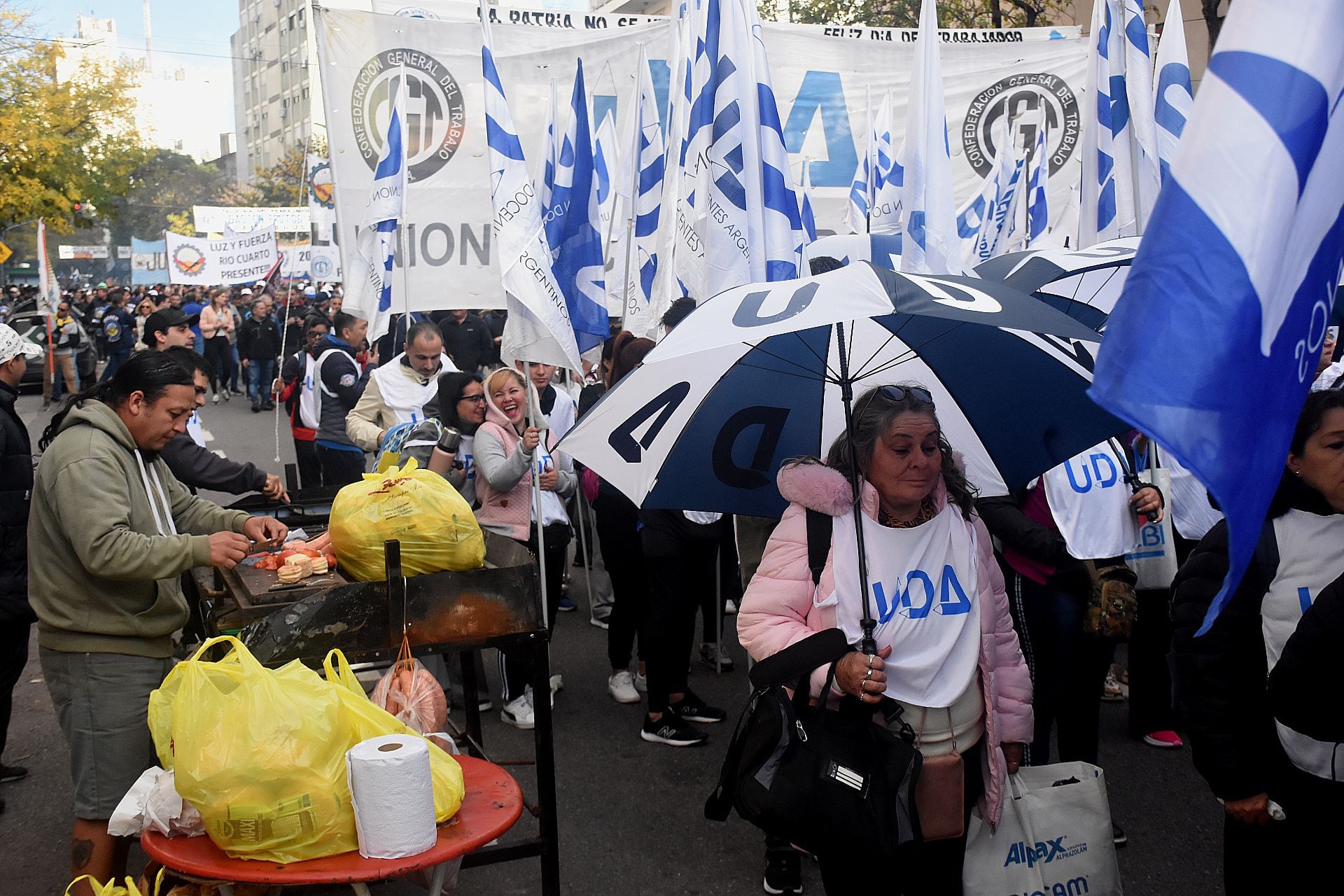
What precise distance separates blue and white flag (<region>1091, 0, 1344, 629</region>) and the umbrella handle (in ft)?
5.03

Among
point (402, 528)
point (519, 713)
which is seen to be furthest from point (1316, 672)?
point (519, 713)

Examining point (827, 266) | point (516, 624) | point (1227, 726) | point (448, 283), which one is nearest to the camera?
point (1227, 726)

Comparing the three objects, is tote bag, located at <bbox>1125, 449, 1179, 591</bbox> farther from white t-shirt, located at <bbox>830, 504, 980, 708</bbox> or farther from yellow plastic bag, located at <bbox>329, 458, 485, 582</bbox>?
yellow plastic bag, located at <bbox>329, 458, 485, 582</bbox>

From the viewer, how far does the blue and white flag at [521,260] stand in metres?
5.11

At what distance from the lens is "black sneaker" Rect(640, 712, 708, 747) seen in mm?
5609

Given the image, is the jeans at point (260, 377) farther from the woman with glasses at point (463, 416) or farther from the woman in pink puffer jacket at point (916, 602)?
the woman in pink puffer jacket at point (916, 602)

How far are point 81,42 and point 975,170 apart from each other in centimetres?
3316

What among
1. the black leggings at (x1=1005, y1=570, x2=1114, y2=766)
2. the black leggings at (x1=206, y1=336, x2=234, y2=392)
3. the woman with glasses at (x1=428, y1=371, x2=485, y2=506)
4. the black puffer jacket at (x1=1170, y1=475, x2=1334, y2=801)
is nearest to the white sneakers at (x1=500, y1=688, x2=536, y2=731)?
the woman with glasses at (x1=428, y1=371, x2=485, y2=506)

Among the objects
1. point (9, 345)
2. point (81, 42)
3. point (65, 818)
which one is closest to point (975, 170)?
point (9, 345)

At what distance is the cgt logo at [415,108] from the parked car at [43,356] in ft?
45.8

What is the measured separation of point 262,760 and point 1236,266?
2208mm

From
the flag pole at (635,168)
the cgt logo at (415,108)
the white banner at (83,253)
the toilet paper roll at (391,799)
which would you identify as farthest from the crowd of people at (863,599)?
the white banner at (83,253)

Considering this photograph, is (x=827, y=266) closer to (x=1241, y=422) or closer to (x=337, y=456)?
(x=337, y=456)

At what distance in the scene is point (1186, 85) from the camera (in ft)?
21.8
